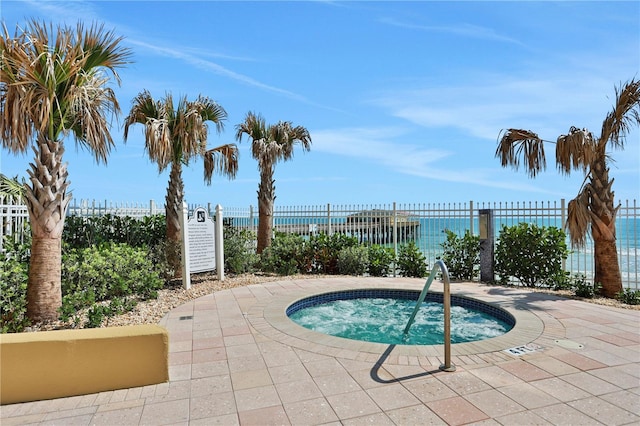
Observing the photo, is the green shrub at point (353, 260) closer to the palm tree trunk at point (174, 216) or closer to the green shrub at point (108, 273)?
the palm tree trunk at point (174, 216)

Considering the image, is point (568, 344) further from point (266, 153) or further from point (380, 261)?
point (266, 153)

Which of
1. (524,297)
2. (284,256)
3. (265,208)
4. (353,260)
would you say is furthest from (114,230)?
(524,297)

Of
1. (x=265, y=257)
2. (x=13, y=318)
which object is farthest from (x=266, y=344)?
(x=265, y=257)

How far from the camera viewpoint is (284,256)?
10.3m

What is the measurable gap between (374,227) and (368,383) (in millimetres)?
8180

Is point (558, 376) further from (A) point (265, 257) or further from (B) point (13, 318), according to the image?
(A) point (265, 257)

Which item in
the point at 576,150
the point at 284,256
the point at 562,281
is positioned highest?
the point at 576,150

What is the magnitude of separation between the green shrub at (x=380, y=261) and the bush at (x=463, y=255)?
1.36 m

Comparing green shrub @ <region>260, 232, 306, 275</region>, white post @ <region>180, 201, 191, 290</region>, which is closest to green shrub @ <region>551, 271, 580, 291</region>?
green shrub @ <region>260, 232, 306, 275</region>

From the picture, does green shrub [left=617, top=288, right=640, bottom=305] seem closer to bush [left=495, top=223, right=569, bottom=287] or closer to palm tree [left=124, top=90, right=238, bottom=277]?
bush [left=495, top=223, right=569, bottom=287]

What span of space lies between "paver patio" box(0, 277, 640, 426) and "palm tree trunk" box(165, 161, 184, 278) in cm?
342

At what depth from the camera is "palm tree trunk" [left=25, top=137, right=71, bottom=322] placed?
16.8ft

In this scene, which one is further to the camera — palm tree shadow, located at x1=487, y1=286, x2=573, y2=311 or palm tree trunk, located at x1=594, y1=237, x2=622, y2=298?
palm tree trunk, located at x1=594, y1=237, x2=622, y2=298

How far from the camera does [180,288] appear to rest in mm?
7910
